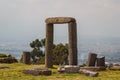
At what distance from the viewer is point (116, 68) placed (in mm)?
49875

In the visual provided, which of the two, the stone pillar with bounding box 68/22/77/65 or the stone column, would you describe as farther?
the stone column

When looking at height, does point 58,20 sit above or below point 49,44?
above

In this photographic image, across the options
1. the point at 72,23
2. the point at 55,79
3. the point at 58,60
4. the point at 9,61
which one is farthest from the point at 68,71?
the point at 58,60

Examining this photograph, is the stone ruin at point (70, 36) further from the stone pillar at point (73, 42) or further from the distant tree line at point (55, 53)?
the distant tree line at point (55, 53)

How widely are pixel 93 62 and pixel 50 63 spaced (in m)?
4.92

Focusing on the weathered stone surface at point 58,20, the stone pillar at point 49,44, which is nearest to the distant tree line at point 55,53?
the stone pillar at point 49,44

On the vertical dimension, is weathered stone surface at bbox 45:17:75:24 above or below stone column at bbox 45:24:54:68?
above

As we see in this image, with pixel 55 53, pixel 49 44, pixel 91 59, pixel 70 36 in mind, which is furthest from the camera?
pixel 55 53

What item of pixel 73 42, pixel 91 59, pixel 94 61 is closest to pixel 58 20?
pixel 73 42

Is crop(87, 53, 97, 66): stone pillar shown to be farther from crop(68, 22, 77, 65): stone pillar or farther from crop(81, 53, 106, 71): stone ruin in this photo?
crop(68, 22, 77, 65): stone pillar

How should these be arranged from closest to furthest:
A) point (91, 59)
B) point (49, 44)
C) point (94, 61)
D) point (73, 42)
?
point (73, 42), point (49, 44), point (91, 59), point (94, 61)

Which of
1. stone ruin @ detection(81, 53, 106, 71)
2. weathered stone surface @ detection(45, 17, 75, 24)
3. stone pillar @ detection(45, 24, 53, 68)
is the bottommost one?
stone ruin @ detection(81, 53, 106, 71)

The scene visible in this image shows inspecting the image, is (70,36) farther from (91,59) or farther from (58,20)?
(91,59)

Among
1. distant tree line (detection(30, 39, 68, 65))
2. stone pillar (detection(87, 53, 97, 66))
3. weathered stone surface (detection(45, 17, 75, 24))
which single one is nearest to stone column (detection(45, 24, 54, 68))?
weathered stone surface (detection(45, 17, 75, 24))
